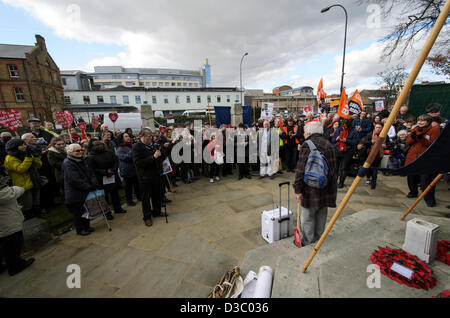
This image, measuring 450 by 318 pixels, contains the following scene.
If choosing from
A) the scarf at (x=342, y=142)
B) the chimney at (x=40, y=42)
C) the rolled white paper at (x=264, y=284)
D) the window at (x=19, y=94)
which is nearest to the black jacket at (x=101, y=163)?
the rolled white paper at (x=264, y=284)

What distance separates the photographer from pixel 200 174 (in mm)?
8148

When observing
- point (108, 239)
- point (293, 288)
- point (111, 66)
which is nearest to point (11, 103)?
point (108, 239)

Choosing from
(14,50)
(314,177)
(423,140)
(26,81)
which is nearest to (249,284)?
(314,177)

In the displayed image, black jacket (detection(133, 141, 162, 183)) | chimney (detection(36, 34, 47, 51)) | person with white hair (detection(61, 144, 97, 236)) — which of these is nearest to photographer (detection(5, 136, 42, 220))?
person with white hair (detection(61, 144, 97, 236))

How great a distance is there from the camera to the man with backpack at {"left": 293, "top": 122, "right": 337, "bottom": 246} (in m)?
2.60

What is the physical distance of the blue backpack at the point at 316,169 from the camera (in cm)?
256

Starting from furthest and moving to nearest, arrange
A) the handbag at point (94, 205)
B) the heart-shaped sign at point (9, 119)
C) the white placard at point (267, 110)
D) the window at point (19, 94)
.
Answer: the window at point (19, 94) → the white placard at point (267, 110) → the heart-shaped sign at point (9, 119) → the handbag at point (94, 205)

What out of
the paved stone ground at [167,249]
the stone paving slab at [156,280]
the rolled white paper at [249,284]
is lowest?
the paved stone ground at [167,249]

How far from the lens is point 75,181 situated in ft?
12.3

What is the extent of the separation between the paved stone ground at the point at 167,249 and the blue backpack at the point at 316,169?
61.9 inches

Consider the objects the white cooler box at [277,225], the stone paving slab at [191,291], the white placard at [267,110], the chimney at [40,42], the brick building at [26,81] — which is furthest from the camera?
the chimney at [40,42]

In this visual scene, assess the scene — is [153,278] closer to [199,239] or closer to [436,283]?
[199,239]

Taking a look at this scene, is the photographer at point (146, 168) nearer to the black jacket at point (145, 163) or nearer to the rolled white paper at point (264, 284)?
the black jacket at point (145, 163)

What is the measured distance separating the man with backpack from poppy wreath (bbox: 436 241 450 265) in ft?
4.02
